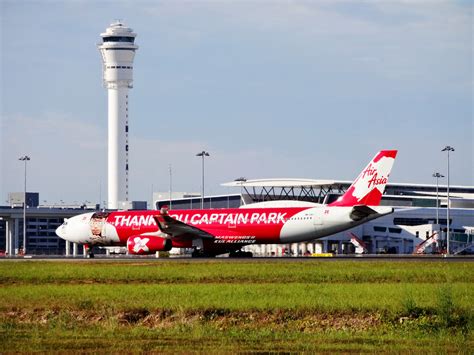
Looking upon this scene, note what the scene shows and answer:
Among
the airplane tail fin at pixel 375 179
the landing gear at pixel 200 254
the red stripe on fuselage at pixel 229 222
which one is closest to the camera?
the airplane tail fin at pixel 375 179

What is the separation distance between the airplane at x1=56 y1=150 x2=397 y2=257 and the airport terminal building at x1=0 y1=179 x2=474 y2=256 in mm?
26865

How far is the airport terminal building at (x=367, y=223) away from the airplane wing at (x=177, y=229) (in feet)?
90.1

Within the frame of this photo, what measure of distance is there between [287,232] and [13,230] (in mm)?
65526

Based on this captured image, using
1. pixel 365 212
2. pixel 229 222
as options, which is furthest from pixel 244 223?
pixel 365 212

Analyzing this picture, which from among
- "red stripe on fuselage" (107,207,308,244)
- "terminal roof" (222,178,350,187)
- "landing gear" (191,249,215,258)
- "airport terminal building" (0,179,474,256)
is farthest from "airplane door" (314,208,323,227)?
"terminal roof" (222,178,350,187)

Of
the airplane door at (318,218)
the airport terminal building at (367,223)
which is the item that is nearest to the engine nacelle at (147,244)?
the airplane door at (318,218)

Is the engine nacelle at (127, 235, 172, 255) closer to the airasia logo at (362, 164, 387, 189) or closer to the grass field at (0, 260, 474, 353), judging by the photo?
the airasia logo at (362, 164, 387, 189)

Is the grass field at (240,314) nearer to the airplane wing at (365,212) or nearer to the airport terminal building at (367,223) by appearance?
the airplane wing at (365,212)

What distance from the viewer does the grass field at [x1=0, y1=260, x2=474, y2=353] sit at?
3207 cm

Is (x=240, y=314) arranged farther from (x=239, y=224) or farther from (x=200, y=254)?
(x=200, y=254)

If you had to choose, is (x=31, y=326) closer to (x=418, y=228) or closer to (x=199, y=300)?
(x=199, y=300)

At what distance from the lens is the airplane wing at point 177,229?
88.3 metres

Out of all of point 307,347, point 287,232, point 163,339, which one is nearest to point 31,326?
point 163,339

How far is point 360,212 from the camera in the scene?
83.7m
